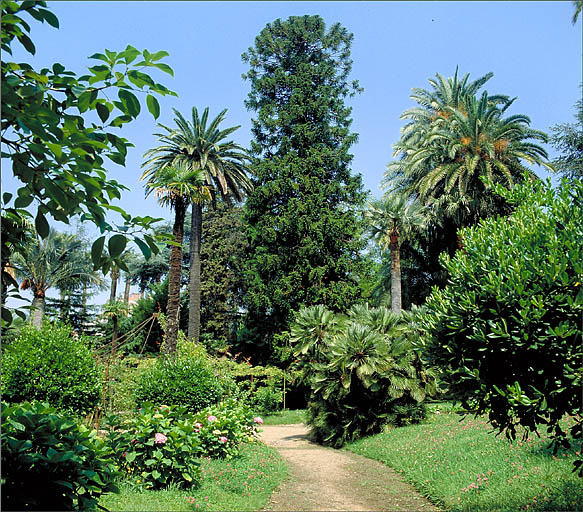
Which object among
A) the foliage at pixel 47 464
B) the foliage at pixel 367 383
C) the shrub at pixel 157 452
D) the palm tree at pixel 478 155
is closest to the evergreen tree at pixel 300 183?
the palm tree at pixel 478 155

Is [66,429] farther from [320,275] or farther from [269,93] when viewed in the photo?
[269,93]

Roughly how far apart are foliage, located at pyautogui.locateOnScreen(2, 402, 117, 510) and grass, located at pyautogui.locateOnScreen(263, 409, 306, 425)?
60.1ft

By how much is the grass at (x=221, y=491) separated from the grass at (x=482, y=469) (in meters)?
2.54

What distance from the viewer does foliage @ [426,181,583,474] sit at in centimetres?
443

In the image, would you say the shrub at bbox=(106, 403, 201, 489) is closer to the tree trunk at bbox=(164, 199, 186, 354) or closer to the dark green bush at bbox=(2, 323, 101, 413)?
the dark green bush at bbox=(2, 323, 101, 413)

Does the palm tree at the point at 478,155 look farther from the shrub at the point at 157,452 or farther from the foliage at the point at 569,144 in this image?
the shrub at the point at 157,452

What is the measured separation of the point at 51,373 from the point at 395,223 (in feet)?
58.2

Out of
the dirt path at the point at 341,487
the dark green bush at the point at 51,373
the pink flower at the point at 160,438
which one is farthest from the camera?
the dark green bush at the point at 51,373

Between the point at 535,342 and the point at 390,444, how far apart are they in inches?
320

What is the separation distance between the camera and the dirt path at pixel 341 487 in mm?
7281

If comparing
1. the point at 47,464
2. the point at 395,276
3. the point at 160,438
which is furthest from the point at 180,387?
the point at 395,276

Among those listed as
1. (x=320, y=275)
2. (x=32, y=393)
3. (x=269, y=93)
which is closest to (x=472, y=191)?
(x=320, y=275)

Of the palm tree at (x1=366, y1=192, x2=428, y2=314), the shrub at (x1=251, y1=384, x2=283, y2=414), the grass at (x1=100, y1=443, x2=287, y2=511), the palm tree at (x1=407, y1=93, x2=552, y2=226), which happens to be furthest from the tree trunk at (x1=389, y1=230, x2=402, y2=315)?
the grass at (x1=100, y1=443, x2=287, y2=511)

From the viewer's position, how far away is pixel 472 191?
2462 centimetres
